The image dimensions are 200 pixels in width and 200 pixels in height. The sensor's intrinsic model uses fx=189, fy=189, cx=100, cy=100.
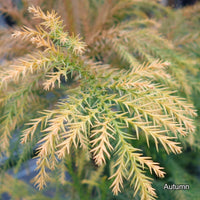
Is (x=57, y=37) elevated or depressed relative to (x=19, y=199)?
elevated

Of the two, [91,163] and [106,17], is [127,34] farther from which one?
[91,163]

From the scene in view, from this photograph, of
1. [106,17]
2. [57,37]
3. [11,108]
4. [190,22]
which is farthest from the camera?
[190,22]

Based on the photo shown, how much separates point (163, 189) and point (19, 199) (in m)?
0.43

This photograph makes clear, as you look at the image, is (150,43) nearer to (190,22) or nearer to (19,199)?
(190,22)

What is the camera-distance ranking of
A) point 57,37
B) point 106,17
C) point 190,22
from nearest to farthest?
1. point 57,37
2. point 106,17
3. point 190,22

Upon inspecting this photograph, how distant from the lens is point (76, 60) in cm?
32

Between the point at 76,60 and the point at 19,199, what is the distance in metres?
0.48

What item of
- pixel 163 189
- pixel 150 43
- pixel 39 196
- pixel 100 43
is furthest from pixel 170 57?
pixel 39 196

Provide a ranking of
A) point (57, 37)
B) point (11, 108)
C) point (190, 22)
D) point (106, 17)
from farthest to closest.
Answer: point (190, 22) → point (106, 17) → point (11, 108) → point (57, 37)

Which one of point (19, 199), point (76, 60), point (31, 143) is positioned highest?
point (76, 60)

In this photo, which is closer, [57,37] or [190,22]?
[57,37]

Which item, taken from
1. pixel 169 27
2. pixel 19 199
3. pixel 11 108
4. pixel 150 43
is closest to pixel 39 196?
pixel 19 199

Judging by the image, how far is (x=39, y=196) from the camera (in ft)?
1.60

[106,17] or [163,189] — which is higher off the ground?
[106,17]
